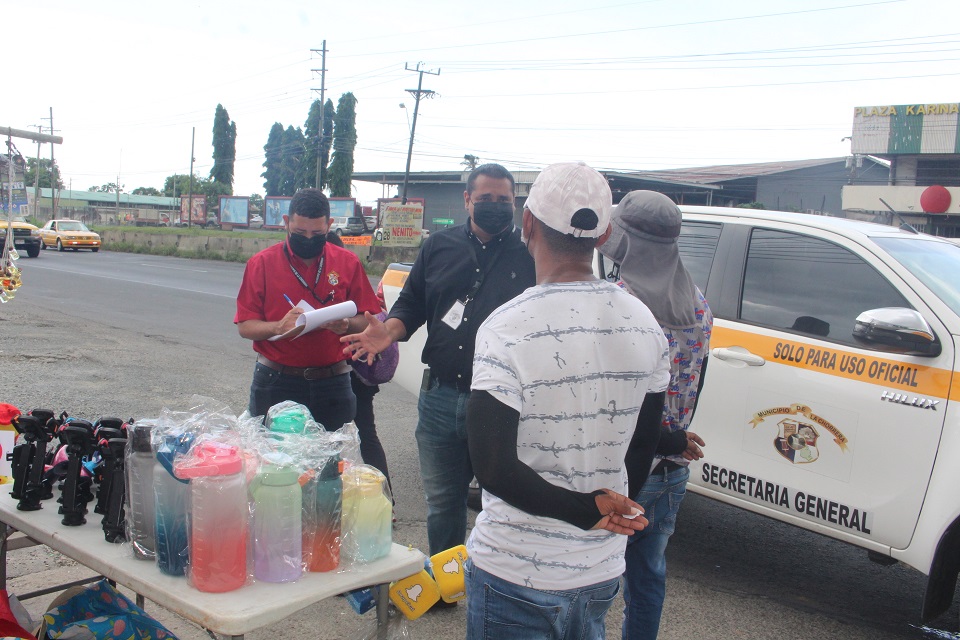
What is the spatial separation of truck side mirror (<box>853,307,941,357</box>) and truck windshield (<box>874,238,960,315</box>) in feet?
0.82

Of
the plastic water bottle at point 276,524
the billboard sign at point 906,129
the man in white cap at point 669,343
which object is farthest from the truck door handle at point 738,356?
the billboard sign at point 906,129

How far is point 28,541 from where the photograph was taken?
3.09m

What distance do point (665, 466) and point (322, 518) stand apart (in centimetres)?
125

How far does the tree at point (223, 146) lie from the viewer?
315ft

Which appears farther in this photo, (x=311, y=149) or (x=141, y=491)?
(x=311, y=149)

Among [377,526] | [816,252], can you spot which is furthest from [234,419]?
[816,252]

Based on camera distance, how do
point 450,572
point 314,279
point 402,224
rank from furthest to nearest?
point 402,224, point 314,279, point 450,572

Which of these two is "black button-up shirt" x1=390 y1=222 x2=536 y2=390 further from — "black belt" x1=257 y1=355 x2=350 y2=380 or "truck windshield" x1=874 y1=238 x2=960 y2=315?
"truck windshield" x1=874 y1=238 x2=960 y2=315

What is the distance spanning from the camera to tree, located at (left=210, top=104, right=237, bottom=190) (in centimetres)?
9588

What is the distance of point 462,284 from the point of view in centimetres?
343

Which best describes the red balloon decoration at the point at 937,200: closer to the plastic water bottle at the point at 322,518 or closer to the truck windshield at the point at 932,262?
the truck windshield at the point at 932,262

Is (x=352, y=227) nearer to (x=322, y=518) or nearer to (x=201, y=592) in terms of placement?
(x=322, y=518)

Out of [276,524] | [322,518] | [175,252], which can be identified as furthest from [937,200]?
[276,524]

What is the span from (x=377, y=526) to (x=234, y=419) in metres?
0.61
